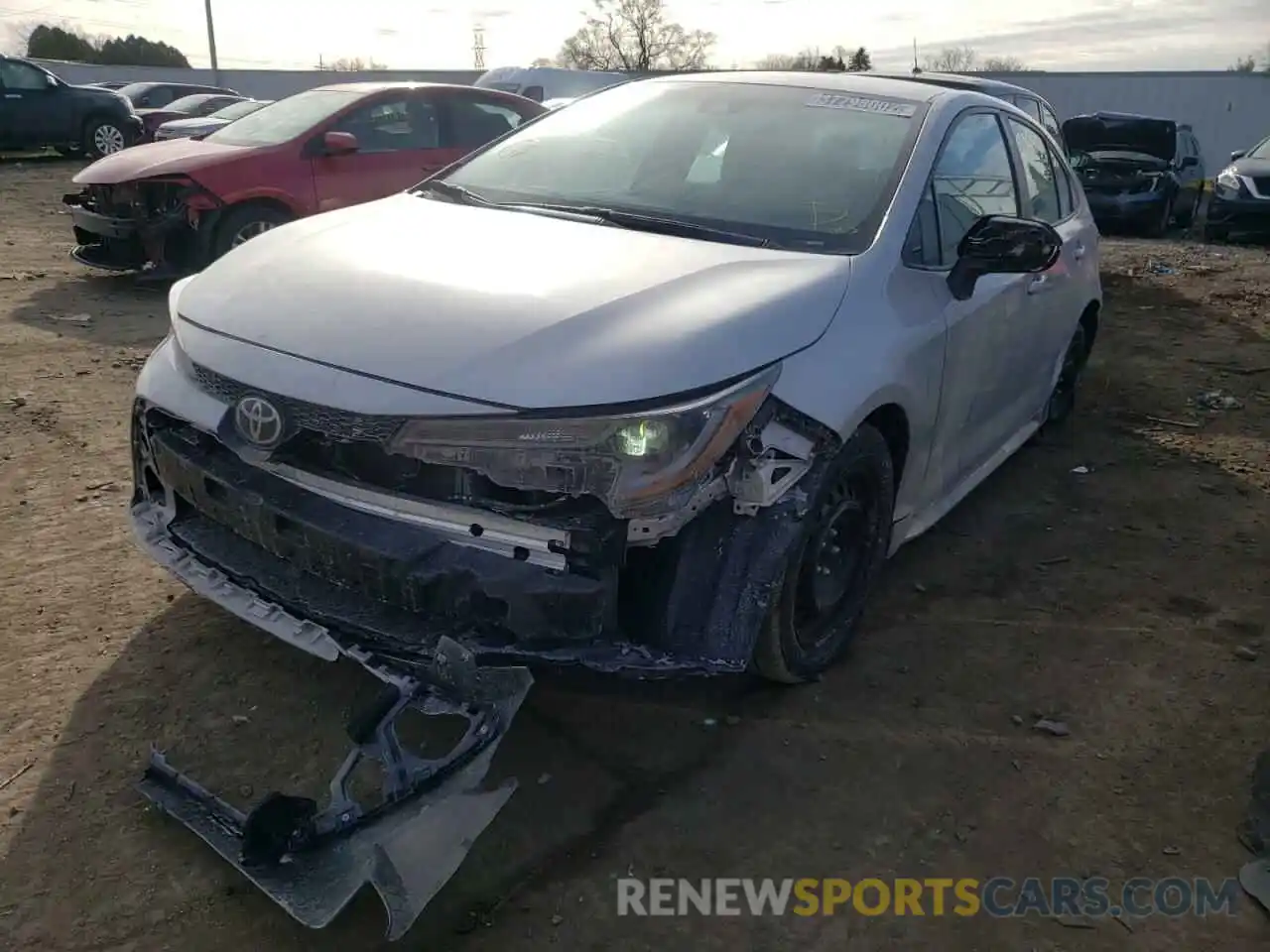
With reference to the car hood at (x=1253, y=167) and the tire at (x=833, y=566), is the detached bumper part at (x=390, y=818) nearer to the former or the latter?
the tire at (x=833, y=566)

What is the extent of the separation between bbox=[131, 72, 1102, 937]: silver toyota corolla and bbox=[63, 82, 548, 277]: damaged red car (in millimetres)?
4527

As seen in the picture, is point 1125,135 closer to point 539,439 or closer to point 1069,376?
point 1069,376

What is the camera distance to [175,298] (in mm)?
2996

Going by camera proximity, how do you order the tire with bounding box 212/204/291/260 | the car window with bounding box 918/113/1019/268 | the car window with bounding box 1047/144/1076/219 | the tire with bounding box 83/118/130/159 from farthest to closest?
the tire with bounding box 83/118/130/159 → the tire with bounding box 212/204/291/260 → the car window with bounding box 1047/144/1076/219 → the car window with bounding box 918/113/1019/268

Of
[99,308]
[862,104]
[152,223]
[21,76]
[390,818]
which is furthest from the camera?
[21,76]

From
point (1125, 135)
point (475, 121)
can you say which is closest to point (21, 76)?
point (475, 121)

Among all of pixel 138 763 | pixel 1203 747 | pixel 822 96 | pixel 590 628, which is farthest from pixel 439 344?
pixel 1203 747

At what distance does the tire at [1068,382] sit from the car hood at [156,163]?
5.76 meters

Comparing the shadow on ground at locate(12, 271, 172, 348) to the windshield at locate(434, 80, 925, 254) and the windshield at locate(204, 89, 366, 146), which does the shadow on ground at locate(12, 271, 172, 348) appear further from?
the windshield at locate(434, 80, 925, 254)

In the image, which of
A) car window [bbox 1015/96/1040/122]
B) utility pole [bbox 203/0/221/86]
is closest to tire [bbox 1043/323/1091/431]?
car window [bbox 1015/96/1040/122]

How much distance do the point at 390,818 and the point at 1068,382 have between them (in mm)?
4479

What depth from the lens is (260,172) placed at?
7570 mm

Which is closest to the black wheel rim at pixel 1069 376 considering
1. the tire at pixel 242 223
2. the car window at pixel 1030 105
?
the car window at pixel 1030 105

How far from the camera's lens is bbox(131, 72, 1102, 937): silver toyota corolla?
229 cm
